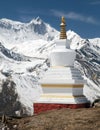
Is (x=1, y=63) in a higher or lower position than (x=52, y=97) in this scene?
higher

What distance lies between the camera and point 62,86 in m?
33.3

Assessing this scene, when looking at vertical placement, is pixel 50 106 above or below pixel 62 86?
below

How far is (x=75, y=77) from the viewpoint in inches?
1318

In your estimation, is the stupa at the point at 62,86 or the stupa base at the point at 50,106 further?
the stupa at the point at 62,86

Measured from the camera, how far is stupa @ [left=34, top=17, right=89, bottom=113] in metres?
32.8

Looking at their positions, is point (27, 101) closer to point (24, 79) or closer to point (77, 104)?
point (24, 79)

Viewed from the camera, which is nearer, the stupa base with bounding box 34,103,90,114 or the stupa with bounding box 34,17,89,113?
the stupa base with bounding box 34,103,90,114

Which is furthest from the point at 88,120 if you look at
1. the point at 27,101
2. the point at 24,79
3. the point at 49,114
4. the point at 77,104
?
the point at 24,79

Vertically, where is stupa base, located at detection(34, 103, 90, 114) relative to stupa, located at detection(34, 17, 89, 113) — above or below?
below

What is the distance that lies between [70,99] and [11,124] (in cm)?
786

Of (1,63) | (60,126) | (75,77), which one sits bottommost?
(60,126)

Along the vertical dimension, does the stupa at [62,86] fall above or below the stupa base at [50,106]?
above

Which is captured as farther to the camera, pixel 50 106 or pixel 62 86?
pixel 62 86

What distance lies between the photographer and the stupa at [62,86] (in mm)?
32812
